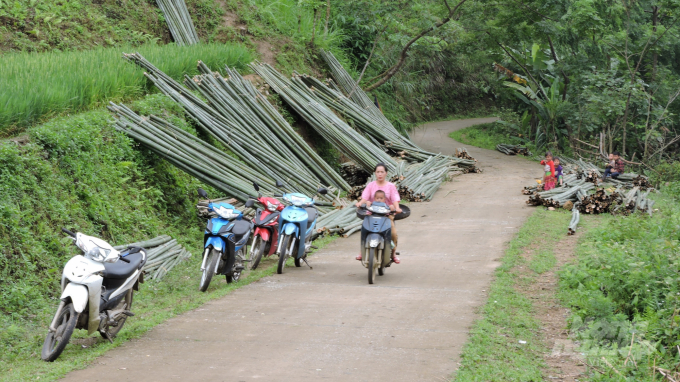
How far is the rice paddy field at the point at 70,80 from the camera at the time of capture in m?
8.25

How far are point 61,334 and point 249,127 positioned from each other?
8.27 metres

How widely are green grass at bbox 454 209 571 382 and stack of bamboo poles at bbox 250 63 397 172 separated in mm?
6044

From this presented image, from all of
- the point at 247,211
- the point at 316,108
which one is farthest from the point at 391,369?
the point at 316,108

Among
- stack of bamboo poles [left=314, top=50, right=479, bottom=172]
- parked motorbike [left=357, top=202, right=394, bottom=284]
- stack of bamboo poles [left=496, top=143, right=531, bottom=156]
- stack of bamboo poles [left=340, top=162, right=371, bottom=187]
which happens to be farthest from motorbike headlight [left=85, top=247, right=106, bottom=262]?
stack of bamboo poles [left=496, top=143, right=531, bottom=156]

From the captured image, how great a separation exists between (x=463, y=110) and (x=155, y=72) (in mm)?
24808

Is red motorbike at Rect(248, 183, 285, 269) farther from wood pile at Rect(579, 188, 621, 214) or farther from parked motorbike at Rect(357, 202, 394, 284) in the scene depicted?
wood pile at Rect(579, 188, 621, 214)

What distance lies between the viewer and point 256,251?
861 cm

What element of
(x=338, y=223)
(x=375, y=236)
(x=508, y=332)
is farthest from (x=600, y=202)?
(x=508, y=332)

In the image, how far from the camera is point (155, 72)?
39.9 ft

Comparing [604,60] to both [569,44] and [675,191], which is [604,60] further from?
[675,191]

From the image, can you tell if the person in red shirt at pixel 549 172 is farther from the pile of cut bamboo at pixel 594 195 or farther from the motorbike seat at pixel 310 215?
the motorbike seat at pixel 310 215

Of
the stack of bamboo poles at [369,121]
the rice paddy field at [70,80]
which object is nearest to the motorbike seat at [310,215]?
the rice paddy field at [70,80]

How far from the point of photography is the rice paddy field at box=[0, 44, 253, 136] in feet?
27.1

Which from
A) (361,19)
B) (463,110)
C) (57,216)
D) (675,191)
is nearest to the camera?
(57,216)
